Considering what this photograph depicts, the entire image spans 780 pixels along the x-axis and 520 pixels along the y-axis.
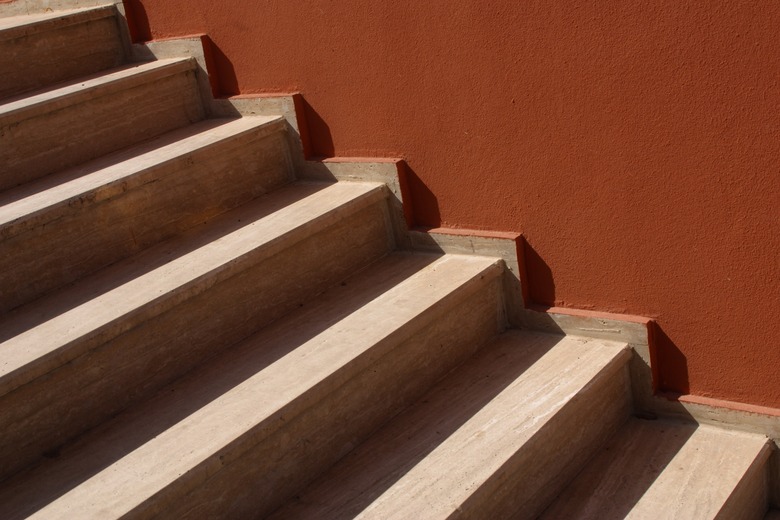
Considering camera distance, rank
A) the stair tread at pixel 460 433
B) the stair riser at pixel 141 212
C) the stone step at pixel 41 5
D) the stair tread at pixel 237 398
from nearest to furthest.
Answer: the stair tread at pixel 237 398
the stair tread at pixel 460 433
the stair riser at pixel 141 212
the stone step at pixel 41 5

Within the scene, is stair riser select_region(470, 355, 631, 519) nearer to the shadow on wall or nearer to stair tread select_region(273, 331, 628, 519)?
stair tread select_region(273, 331, 628, 519)

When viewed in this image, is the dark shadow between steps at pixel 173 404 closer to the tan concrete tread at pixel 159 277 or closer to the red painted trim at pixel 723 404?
the tan concrete tread at pixel 159 277

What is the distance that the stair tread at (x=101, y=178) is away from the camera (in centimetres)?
257

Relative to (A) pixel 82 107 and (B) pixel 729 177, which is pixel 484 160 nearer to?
(B) pixel 729 177

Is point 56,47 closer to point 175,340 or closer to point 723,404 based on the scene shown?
point 175,340

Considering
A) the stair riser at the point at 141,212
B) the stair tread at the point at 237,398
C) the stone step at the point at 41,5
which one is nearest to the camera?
the stair tread at the point at 237,398

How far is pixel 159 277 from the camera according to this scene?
8.35 feet

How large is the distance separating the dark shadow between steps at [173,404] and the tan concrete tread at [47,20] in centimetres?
155

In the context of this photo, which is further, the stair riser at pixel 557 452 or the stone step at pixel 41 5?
the stone step at pixel 41 5

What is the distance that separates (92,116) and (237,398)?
1380 mm

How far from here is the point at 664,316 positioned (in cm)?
252

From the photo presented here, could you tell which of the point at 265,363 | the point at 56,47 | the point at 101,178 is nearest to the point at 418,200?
the point at 265,363

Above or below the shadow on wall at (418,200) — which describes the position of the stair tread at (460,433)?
below

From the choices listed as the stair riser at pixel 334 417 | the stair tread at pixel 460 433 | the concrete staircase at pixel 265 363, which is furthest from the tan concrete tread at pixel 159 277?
the stair tread at pixel 460 433
